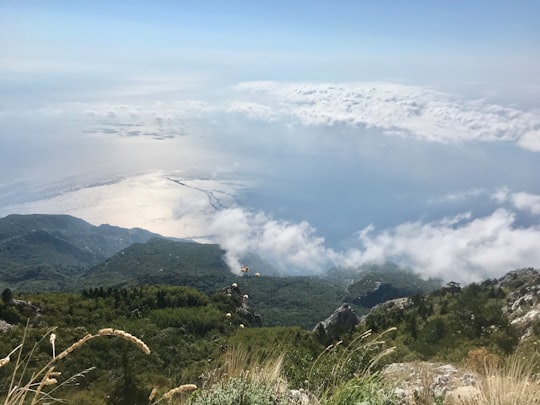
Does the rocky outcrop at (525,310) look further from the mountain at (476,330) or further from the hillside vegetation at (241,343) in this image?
the hillside vegetation at (241,343)

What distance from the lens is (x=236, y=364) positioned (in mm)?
5480

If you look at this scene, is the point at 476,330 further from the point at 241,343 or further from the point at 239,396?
the point at 239,396

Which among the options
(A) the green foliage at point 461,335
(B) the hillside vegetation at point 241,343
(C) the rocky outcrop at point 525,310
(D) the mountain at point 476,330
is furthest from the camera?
(C) the rocky outcrop at point 525,310

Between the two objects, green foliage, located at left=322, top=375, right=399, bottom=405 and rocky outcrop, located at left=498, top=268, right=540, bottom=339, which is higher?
green foliage, located at left=322, top=375, right=399, bottom=405

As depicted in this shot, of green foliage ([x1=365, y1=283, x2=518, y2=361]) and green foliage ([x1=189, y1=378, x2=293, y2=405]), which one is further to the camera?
green foliage ([x1=365, y1=283, x2=518, y2=361])

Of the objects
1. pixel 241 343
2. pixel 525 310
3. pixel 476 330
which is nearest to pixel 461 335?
pixel 476 330

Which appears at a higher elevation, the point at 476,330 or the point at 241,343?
the point at 241,343

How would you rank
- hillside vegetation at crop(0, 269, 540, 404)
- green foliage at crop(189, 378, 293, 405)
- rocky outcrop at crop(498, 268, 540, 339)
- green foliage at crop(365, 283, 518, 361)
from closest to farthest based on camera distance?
green foliage at crop(189, 378, 293, 405) < hillside vegetation at crop(0, 269, 540, 404) < green foliage at crop(365, 283, 518, 361) < rocky outcrop at crop(498, 268, 540, 339)

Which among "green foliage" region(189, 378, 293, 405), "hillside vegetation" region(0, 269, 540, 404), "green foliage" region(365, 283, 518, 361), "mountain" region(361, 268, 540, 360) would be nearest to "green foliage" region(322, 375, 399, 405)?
"hillside vegetation" region(0, 269, 540, 404)

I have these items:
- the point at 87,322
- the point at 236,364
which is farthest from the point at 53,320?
the point at 236,364

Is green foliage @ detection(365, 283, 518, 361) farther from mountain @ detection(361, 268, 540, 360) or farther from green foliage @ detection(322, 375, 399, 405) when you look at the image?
green foliage @ detection(322, 375, 399, 405)

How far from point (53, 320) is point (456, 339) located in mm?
49973

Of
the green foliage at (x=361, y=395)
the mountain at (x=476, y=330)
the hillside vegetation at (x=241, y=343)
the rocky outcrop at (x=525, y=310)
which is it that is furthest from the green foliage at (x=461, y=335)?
the green foliage at (x=361, y=395)

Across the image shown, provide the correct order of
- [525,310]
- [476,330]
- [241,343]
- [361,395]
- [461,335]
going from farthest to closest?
[525,310]
[476,330]
[461,335]
[241,343]
[361,395]
